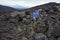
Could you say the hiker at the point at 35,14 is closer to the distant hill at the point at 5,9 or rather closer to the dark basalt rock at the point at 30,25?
the dark basalt rock at the point at 30,25

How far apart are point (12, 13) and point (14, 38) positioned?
1.42ft

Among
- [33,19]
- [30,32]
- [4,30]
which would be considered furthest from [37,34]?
[4,30]

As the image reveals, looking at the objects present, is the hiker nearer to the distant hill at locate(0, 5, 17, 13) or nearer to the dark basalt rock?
the dark basalt rock

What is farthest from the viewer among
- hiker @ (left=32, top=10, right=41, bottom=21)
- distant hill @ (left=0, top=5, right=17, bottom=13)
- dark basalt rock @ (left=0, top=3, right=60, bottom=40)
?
distant hill @ (left=0, top=5, right=17, bottom=13)

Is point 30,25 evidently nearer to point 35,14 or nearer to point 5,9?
point 35,14

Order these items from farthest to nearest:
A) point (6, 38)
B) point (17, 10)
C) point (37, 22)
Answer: point (17, 10)
point (37, 22)
point (6, 38)

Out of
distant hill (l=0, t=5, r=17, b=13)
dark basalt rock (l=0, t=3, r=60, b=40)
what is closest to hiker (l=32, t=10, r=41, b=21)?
dark basalt rock (l=0, t=3, r=60, b=40)

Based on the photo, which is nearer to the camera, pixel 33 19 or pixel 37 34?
pixel 37 34

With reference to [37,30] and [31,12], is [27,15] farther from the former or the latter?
[37,30]

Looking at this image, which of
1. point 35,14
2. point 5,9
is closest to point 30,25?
point 35,14

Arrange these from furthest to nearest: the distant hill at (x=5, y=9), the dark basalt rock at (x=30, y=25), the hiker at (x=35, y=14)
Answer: the distant hill at (x=5, y=9) → the hiker at (x=35, y=14) → the dark basalt rock at (x=30, y=25)

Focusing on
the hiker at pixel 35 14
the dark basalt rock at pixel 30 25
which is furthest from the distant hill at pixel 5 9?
the hiker at pixel 35 14

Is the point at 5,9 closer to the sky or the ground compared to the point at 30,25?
closer to the sky

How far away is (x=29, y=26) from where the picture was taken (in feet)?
8.23
